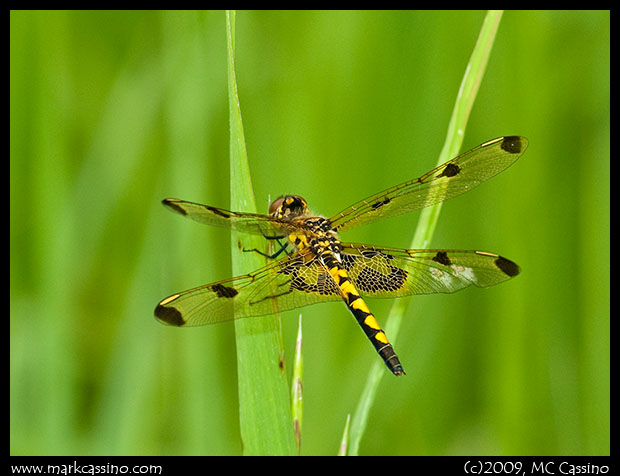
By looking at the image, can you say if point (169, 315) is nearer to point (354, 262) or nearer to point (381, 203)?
point (354, 262)

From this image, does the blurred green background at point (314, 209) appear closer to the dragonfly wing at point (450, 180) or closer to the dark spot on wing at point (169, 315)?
the dragonfly wing at point (450, 180)

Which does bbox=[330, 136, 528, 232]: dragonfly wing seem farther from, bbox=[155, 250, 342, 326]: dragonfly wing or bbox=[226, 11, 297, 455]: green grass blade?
bbox=[226, 11, 297, 455]: green grass blade

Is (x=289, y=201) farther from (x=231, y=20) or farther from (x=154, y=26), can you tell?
(x=154, y=26)

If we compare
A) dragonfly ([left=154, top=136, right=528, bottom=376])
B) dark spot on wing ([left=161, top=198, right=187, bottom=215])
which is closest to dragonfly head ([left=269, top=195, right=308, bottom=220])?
dragonfly ([left=154, top=136, right=528, bottom=376])

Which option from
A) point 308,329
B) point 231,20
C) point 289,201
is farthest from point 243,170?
point 308,329

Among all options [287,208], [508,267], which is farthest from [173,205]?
[508,267]

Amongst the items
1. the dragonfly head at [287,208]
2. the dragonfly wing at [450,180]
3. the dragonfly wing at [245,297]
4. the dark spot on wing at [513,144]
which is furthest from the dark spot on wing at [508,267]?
the dragonfly head at [287,208]
